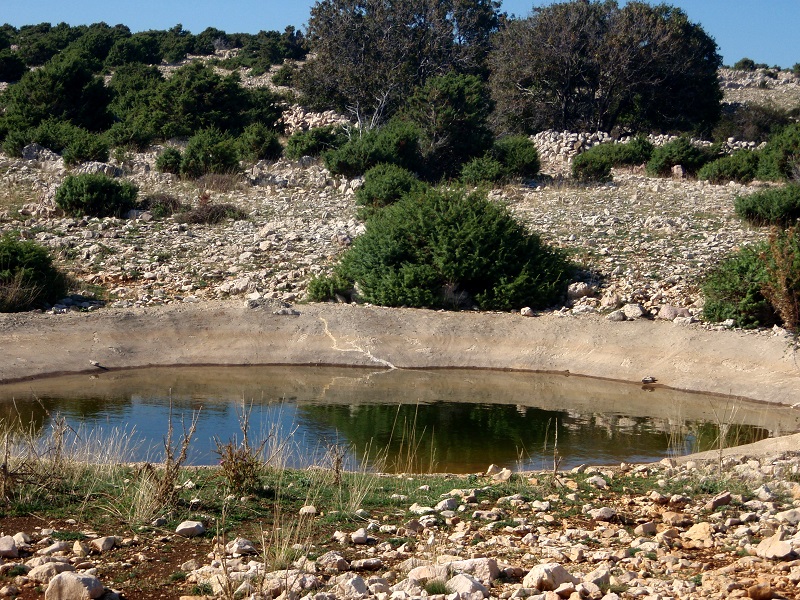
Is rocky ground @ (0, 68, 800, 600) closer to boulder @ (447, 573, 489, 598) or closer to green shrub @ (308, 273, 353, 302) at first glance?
boulder @ (447, 573, 489, 598)

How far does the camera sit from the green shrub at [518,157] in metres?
30.8

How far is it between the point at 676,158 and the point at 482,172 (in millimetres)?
7514

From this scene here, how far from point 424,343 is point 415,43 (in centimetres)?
3229

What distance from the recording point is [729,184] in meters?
29.0

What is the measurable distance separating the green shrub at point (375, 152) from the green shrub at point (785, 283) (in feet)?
48.2

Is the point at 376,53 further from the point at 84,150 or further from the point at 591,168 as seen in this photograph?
the point at 84,150

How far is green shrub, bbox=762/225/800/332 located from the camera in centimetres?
1591

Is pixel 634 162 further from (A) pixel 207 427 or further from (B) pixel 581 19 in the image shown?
(A) pixel 207 427

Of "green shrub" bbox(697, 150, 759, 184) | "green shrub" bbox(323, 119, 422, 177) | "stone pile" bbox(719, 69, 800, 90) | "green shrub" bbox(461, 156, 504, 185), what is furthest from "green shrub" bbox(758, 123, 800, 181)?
"stone pile" bbox(719, 69, 800, 90)

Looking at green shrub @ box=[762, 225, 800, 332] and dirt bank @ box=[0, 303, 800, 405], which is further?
green shrub @ box=[762, 225, 800, 332]

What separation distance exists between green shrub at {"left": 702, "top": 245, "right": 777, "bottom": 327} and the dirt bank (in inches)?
26.6

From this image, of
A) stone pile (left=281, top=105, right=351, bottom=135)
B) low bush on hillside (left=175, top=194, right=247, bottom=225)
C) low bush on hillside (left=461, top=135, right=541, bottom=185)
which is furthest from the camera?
stone pile (left=281, top=105, right=351, bottom=135)

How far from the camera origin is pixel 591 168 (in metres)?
31.1

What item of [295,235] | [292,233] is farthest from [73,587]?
[292,233]
